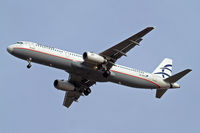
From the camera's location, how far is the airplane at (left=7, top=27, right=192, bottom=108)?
58688 millimetres

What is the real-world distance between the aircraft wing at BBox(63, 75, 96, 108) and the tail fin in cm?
1108

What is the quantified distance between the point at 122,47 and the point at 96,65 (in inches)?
174

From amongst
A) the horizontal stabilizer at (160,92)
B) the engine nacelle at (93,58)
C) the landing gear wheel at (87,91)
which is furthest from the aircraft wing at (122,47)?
the horizontal stabilizer at (160,92)

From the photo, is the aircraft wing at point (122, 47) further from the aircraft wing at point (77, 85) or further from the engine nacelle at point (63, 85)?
the engine nacelle at point (63, 85)

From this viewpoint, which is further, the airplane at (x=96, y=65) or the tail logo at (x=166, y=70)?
the tail logo at (x=166, y=70)

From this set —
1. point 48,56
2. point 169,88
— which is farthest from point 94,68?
point 169,88

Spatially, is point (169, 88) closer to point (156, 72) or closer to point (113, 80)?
point (156, 72)

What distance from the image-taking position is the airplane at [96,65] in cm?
5869

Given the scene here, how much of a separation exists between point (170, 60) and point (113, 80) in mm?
15786

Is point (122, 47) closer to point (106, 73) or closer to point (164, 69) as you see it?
point (106, 73)

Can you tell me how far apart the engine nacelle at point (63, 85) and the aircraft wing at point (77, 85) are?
2.70 ft

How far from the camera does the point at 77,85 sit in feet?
225

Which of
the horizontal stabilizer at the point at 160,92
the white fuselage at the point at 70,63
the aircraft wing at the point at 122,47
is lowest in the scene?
the horizontal stabilizer at the point at 160,92

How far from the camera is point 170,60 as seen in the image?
74.0 metres
